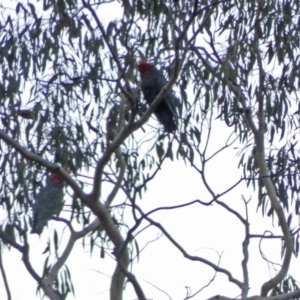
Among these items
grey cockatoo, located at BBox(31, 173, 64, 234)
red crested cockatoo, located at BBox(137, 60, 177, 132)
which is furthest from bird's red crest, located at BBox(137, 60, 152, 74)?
grey cockatoo, located at BBox(31, 173, 64, 234)

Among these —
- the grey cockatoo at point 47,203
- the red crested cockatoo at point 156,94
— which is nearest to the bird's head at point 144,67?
the red crested cockatoo at point 156,94

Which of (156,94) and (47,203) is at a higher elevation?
(156,94)

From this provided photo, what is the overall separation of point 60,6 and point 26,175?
83 cm

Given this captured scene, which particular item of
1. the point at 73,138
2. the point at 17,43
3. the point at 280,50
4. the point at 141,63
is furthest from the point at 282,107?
the point at 17,43

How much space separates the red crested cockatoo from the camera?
429cm

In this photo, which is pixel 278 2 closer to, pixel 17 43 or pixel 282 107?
pixel 282 107

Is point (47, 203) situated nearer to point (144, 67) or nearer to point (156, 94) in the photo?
point (156, 94)

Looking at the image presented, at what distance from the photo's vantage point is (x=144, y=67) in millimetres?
4438

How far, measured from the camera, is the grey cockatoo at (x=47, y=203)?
4.15 m

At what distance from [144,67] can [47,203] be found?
817 millimetres

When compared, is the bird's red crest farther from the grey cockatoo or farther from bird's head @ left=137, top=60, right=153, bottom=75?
the grey cockatoo

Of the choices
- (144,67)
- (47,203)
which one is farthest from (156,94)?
(47,203)

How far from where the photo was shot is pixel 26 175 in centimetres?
447

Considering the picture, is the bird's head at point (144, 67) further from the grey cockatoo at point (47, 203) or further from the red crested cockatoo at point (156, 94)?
the grey cockatoo at point (47, 203)
